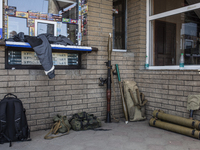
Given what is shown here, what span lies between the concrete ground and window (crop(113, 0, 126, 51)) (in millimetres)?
1890

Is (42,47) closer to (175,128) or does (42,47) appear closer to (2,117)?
(2,117)

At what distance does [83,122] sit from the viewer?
3.44 meters

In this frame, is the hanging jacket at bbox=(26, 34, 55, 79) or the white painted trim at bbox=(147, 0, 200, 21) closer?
the hanging jacket at bbox=(26, 34, 55, 79)

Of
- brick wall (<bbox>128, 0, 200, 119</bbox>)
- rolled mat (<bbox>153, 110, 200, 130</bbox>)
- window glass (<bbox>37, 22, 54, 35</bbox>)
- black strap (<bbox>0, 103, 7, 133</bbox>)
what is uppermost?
window glass (<bbox>37, 22, 54, 35</bbox>)

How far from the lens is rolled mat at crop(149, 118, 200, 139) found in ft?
9.84

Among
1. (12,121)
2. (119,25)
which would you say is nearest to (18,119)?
(12,121)

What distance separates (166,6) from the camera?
4.13 metres

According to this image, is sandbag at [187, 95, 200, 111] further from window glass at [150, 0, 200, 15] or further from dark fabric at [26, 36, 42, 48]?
dark fabric at [26, 36, 42, 48]

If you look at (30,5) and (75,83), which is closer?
(30,5)

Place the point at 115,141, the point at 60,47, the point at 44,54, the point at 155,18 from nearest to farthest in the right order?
the point at 115,141
the point at 44,54
the point at 60,47
the point at 155,18

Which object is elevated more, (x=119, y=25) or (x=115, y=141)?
(x=119, y=25)

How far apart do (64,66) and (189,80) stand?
7.10 feet

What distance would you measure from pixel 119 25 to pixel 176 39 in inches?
49.9

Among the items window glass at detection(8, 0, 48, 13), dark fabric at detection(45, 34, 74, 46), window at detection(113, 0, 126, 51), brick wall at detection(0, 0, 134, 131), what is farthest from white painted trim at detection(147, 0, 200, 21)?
window glass at detection(8, 0, 48, 13)
